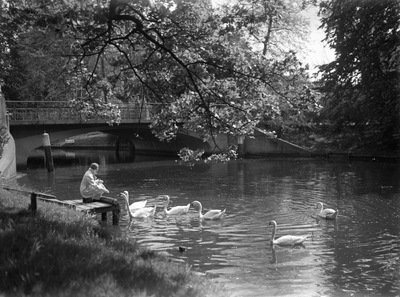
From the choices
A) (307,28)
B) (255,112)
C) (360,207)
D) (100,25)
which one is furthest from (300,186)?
(307,28)

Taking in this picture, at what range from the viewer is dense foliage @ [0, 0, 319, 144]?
33.5 ft

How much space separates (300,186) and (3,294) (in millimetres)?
18943

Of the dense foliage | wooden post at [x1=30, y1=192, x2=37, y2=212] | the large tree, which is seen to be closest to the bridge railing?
the large tree

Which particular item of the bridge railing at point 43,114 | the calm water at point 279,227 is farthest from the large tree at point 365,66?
the bridge railing at point 43,114

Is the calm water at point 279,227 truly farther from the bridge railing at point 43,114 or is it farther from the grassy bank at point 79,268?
the bridge railing at point 43,114

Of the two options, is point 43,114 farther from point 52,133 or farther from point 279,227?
point 279,227

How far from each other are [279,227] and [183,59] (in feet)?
18.9

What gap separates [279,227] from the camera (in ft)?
46.6

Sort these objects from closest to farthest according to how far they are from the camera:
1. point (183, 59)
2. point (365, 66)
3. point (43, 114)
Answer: point (183, 59) → point (365, 66) → point (43, 114)

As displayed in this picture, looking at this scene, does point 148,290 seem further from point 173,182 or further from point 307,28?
point 307,28

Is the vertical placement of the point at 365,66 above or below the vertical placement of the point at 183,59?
above

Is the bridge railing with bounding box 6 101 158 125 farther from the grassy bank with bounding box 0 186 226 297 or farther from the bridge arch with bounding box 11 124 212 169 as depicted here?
the grassy bank with bounding box 0 186 226 297

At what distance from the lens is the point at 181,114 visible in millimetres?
11797

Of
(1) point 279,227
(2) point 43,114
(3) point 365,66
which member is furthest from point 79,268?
(2) point 43,114
